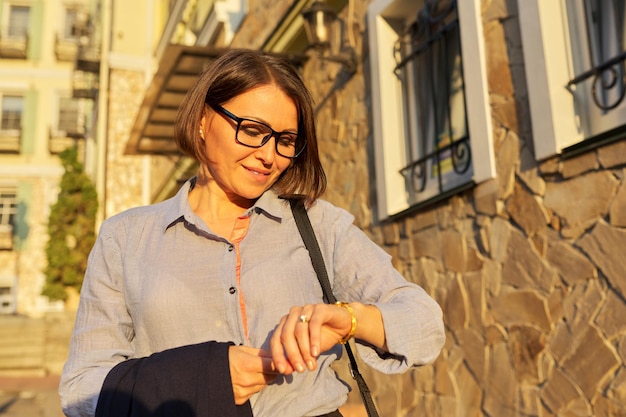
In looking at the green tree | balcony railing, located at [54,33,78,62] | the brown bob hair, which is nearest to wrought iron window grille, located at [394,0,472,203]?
the brown bob hair

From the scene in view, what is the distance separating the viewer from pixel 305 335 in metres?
1.17

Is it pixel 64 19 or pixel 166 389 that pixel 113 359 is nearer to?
pixel 166 389

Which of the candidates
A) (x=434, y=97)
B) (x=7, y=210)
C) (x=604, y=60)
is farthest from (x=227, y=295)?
(x=7, y=210)

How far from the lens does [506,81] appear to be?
165 inches

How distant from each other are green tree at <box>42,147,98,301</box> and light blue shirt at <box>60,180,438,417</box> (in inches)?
805

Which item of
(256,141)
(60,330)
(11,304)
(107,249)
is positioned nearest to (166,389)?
(107,249)

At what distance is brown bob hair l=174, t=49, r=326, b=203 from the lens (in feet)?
5.59

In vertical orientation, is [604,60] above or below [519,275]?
above

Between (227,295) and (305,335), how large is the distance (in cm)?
43

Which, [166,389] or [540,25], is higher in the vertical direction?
[540,25]

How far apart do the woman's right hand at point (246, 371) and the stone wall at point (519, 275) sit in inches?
99.7

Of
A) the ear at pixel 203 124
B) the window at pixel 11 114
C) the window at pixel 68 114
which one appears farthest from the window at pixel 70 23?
the ear at pixel 203 124

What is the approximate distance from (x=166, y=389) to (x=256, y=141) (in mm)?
671

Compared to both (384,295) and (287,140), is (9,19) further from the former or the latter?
(384,295)
